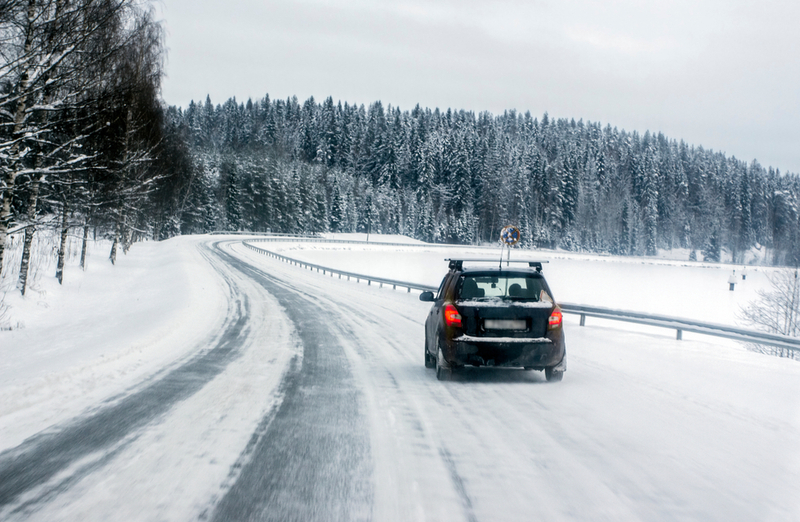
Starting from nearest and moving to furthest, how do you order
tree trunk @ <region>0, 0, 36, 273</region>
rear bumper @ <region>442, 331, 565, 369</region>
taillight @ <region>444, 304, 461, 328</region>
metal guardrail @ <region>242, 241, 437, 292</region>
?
rear bumper @ <region>442, 331, 565, 369</region>
taillight @ <region>444, 304, 461, 328</region>
tree trunk @ <region>0, 0, 36, 273</region>
metal guardrail @ <region>242, 241, 437, 292</region>

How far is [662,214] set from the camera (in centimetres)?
12731

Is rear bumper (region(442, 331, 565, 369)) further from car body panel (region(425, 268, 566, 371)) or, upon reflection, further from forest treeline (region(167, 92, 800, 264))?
forest treeline (region(167, 92, 800, 264))

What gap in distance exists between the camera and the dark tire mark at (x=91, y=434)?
3790 millimetres

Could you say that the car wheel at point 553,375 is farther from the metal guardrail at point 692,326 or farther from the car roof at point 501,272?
the metal guardrail at point 692,326

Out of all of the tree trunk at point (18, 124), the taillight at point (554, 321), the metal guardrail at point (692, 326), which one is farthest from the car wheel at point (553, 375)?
the tree trunk at point (18, 124)

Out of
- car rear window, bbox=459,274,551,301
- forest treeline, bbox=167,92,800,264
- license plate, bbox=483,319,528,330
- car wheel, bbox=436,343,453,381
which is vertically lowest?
car wheel, bbox=436,343,453,381

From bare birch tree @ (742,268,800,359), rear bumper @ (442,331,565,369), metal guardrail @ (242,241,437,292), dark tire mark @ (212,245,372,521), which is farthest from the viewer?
metal guardrail @ (242,241,437,292)

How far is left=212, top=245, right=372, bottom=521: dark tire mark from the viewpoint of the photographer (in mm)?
3414

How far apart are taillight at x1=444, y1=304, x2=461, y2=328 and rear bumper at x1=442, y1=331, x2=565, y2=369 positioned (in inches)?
7.8

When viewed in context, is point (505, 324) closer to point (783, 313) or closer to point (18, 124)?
point (18, 124)

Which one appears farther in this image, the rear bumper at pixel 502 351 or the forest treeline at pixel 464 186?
the forest treeline at pixel 464 186

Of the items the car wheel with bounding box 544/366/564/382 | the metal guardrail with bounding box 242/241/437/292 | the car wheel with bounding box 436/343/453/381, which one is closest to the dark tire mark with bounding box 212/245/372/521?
the car wheel with bounding box 436/343/453/381

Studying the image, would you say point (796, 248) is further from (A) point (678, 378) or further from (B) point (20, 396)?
(B) point (20, 396)

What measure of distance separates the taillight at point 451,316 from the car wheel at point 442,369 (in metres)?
0.44
